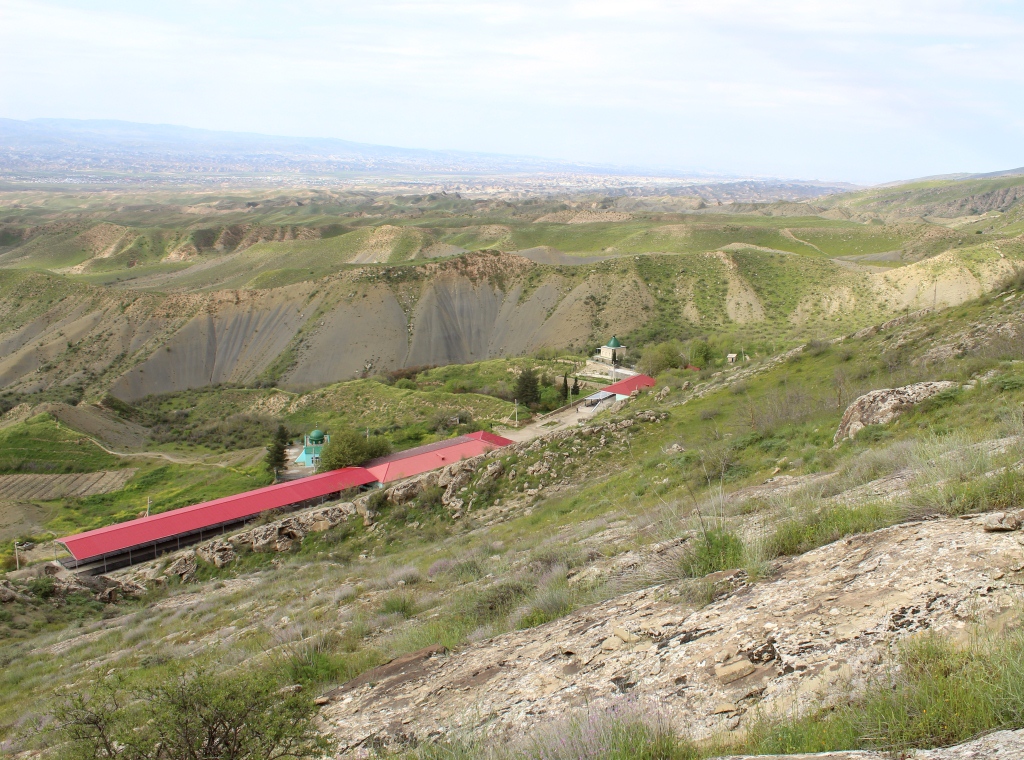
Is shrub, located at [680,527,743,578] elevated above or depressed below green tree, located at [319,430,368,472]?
above

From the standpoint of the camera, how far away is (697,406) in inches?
911

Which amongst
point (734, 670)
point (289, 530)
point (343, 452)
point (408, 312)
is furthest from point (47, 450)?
point (734, 670)

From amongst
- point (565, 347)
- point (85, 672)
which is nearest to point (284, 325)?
point (565, 347)

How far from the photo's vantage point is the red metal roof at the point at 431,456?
27.9m

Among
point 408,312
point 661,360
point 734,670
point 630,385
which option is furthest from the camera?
point 408,312

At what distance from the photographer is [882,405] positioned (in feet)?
41.5

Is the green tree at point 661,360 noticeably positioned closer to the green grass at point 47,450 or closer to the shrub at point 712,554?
the green grass at point 47,450

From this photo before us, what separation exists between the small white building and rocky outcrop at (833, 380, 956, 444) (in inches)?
1521

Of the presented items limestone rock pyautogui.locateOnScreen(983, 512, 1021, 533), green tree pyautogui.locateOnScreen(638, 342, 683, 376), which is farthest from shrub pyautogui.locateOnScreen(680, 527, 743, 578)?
green tree pyautogui.locateOnScreen(638, 342, 683, 376)

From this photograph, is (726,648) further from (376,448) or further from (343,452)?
(376,448)

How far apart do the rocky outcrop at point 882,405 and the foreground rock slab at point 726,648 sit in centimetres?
834

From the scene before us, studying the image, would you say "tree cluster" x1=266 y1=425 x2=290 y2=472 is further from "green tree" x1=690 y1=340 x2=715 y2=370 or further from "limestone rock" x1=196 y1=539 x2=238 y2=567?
"green tree" x1=690 y1=340 x2=715 y2=370

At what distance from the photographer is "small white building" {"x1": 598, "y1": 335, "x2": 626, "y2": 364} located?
2046 inches

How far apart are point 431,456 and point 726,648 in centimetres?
2606
